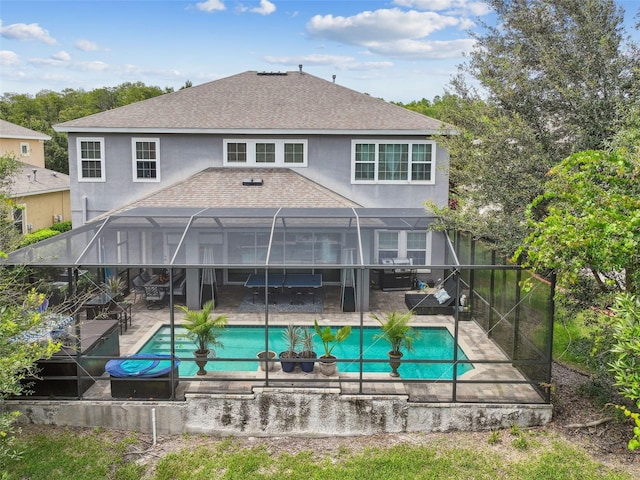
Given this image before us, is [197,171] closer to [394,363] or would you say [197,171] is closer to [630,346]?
[394,363]

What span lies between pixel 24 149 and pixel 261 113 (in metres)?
22.5

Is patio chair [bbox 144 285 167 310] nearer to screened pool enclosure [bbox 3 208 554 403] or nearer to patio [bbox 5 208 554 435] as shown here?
screened pool enclosure [bbox 3 208 554 403]

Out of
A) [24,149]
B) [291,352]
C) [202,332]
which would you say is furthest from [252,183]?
[24,149]

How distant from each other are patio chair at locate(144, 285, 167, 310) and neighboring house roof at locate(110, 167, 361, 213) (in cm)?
271

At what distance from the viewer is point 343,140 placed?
715 inches

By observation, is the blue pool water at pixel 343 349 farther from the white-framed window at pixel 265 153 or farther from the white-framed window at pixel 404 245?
the white-framed window at pixel 265 153

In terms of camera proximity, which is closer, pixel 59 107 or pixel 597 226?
pixel 597 226

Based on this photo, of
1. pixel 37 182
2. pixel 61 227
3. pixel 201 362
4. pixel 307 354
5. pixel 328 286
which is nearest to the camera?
pixel 201 362

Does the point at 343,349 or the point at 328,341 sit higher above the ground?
the point at 328,341

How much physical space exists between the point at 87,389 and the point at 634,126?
11.1 m

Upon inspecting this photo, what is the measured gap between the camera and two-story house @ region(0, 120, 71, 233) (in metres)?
25.3

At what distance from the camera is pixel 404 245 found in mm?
15234

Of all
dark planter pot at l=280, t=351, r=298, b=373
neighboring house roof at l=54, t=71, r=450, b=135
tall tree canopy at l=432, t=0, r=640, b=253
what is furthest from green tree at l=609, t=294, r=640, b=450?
neighboring house roof at l=54, t=71, r=450, b=135

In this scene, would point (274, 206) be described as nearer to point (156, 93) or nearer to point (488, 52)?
point (488, 52)
